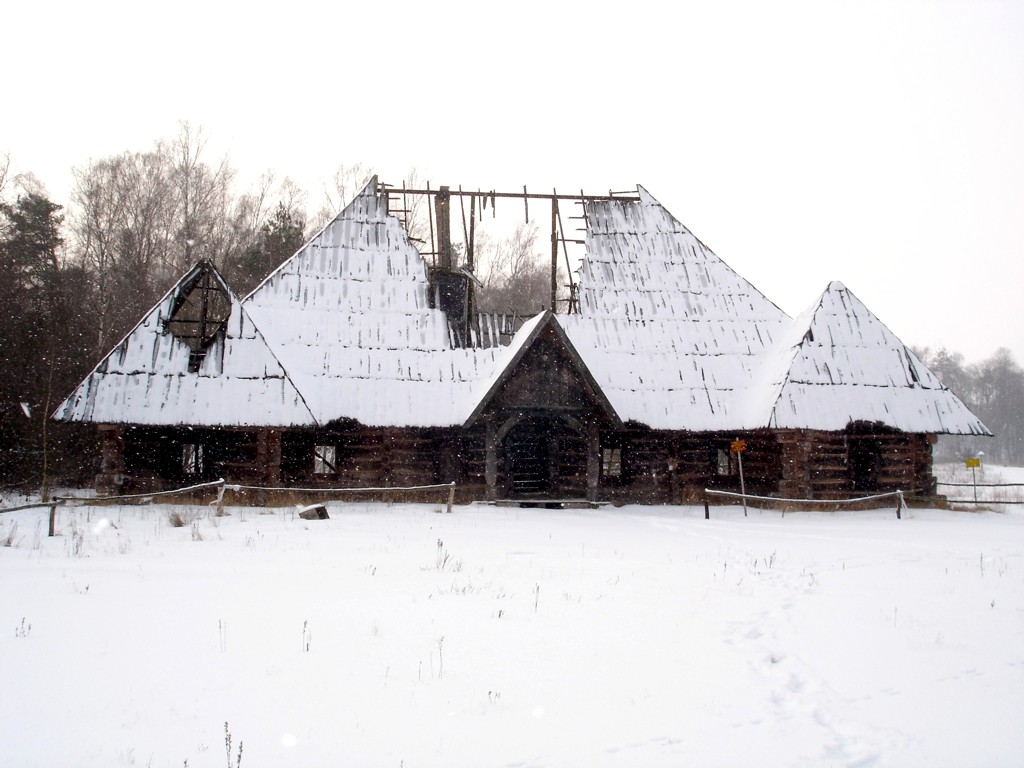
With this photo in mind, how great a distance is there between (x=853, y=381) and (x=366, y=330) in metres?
13.4

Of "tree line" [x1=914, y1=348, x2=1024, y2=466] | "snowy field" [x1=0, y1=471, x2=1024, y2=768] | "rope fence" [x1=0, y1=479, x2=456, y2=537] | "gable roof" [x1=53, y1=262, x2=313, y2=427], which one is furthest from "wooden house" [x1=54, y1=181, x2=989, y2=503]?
"tree line" [x1=914, y1=348, x2=1024, y2=466]

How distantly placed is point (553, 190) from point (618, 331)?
238 inches

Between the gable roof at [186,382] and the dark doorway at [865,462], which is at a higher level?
the gable roof at [186,382]

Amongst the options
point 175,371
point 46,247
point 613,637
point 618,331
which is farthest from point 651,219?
point 46,247

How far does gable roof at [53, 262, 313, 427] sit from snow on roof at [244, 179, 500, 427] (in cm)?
115

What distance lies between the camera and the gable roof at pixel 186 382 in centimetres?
1761

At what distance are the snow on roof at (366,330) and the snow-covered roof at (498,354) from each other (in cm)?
4

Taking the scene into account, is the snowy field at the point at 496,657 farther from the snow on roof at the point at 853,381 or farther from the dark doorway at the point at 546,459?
the dark doorway at the point at 546,459

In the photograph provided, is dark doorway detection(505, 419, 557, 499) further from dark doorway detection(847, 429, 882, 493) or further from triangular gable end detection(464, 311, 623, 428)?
dark doorway detection(847, 429, 882, 493)

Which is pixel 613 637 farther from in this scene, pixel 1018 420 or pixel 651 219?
pixel 1018 420

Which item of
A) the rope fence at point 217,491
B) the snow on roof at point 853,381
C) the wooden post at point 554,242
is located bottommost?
the rope fence at point 217,491

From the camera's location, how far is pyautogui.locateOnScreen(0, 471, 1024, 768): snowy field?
15.5 ft

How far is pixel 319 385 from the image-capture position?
19.7m

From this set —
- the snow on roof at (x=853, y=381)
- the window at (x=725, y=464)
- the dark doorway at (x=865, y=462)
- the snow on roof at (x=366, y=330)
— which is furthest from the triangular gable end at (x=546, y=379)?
the dark doorway at (x=865, y=462)
